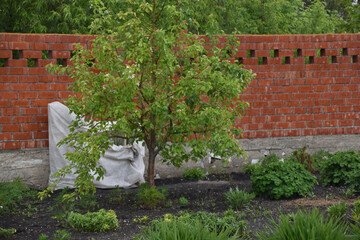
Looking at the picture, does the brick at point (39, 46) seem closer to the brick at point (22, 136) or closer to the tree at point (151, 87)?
the brick at point (22, 136)

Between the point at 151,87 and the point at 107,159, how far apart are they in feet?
6.93

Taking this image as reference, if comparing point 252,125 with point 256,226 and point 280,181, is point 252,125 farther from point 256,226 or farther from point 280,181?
point 256,226

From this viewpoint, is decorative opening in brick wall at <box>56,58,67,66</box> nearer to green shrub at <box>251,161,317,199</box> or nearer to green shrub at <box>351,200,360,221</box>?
green shrub at <box>251,161,317,199</box>

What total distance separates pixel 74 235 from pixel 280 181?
286 centimetres

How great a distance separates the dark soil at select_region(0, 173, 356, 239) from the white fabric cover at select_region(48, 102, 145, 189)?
1.02ft

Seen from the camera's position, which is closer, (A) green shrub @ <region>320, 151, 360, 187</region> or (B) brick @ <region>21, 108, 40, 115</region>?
(A) green shrub @ <region>320, 151, 360, 187</region>

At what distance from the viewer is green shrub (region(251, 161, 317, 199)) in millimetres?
6602

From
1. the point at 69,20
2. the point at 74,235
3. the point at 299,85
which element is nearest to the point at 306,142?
the point at 299,85

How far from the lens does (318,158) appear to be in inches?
349

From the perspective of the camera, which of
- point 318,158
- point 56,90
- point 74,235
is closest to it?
point 74,235

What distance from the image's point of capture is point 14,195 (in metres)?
6.74

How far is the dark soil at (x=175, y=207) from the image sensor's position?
18.2 feet

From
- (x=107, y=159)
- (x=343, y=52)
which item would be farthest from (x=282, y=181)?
(x=343, y=52)

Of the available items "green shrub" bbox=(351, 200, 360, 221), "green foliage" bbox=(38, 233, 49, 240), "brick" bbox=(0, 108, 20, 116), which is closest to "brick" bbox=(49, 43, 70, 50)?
"brick" bbox=(0, 108, 20, 116)
